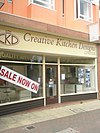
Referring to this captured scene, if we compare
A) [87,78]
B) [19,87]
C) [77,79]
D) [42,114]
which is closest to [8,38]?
[19,87]

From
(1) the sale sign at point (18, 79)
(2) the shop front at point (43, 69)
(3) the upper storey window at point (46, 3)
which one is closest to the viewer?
(1) the sale sign at point (18, 79)

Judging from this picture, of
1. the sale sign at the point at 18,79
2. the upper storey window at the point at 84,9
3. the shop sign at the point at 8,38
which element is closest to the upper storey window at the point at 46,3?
the upper storey window at the point at 84,9

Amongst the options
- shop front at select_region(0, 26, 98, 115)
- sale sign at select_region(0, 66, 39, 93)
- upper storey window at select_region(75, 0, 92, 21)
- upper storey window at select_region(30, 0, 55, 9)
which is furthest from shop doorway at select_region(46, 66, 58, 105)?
upper storey window at select_region(75, 0, 92, 21)

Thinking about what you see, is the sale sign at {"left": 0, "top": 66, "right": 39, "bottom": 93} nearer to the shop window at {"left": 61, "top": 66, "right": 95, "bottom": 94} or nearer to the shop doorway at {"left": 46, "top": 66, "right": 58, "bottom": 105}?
the shop doorway at {"left": 46, "top": 66, "right": 58, "bottom": 105}

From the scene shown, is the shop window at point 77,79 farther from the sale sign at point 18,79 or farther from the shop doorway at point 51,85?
the sale sign at point 18,79

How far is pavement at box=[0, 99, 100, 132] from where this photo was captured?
7473 mm

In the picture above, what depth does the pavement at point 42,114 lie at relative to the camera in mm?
7473

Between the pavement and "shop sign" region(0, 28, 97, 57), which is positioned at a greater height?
"shop sign" region(0, 28, 97, 57)

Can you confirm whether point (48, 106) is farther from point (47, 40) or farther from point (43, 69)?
point (47, 40)

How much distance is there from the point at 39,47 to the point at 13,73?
1.72 meters

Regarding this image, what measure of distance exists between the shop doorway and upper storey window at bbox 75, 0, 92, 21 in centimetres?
339

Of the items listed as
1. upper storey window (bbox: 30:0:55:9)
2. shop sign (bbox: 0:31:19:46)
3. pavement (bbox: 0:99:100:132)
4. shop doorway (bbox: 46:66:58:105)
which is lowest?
pavement (bbox: 0:99:100:132)

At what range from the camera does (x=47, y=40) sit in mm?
9953

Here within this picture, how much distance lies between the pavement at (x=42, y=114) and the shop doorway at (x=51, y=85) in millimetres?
424
